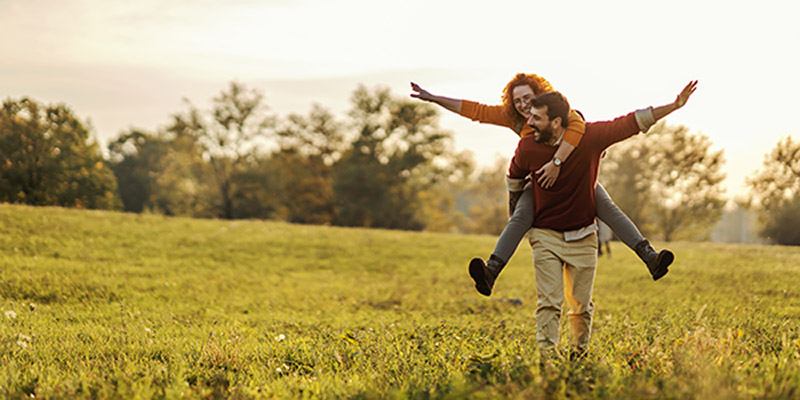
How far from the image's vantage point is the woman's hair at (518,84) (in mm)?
5121

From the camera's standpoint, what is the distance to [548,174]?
4672mm

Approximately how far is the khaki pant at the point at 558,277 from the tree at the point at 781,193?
61.5 ft

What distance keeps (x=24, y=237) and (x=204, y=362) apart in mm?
12814

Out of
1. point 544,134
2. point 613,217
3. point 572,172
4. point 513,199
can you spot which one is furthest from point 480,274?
point 613,217

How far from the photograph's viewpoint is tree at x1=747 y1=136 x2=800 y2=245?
20047 millimetres

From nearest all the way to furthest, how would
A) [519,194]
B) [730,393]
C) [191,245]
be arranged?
[730,393] < [519,194] < [191,245]

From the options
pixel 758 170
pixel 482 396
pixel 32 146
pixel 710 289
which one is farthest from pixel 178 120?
pixel 482 396

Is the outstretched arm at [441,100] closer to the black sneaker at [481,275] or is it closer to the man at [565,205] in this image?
the man at [565,205]

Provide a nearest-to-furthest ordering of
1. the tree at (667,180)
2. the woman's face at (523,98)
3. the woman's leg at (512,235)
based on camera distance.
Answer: the woman's leg at (512,235)
the woman's face at (523,98)
the tree at (667,180)

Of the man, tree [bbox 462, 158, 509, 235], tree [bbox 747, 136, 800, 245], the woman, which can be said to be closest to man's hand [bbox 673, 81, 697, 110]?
the man

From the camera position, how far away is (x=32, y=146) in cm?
3653

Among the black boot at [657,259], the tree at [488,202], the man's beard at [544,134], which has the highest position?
the man's beard at [544,134]

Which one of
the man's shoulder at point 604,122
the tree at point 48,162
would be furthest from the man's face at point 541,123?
the tree at point 48,162

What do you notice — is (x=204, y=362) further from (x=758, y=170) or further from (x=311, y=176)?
(x=311, y=176)
